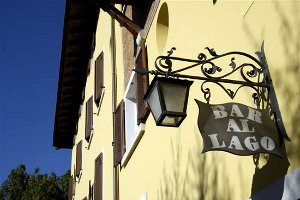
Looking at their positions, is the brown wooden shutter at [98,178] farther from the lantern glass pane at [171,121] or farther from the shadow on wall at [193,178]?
the lantern glass pane at [171,121]

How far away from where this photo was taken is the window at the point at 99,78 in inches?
450

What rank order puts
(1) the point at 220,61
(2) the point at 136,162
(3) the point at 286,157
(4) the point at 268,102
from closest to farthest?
Result: (3) the point at 286,157
(4) the point at 268,102
(1) the point at 220,61
(2) the point at 136,162

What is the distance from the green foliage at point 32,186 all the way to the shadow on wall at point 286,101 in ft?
78.4

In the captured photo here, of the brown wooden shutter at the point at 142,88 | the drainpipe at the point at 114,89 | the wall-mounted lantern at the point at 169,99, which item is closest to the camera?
the wall-mounted lantern at the point at 169,99

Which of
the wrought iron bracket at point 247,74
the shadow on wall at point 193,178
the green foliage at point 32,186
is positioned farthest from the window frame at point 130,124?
the green foliage at point 32,186

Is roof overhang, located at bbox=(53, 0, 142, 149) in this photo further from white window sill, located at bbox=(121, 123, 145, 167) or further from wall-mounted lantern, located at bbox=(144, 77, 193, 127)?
wall-mounted lantern, located at bbox=(144, 77, 193, 127)

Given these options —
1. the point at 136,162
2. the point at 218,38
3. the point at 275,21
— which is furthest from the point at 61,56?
the point at 275,21

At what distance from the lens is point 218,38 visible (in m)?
4.51

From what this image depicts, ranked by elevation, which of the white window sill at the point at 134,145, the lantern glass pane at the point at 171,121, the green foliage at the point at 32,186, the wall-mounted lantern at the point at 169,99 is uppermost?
the green foliage at the point at 32,186

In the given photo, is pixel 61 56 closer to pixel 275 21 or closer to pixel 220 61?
pixel 220 61

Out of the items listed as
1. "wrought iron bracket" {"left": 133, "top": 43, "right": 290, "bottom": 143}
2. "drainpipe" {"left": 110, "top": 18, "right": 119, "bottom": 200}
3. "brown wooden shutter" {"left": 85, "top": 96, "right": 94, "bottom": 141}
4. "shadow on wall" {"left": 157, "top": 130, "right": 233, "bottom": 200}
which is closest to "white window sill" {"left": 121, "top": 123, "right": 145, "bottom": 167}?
"drainpipe" {"left": 110, "top": 18, "right": 119, "bottom": 200}

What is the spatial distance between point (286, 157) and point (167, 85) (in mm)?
884

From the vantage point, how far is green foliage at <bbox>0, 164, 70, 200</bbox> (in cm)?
2622

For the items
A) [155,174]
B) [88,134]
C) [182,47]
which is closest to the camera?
[182,47]
